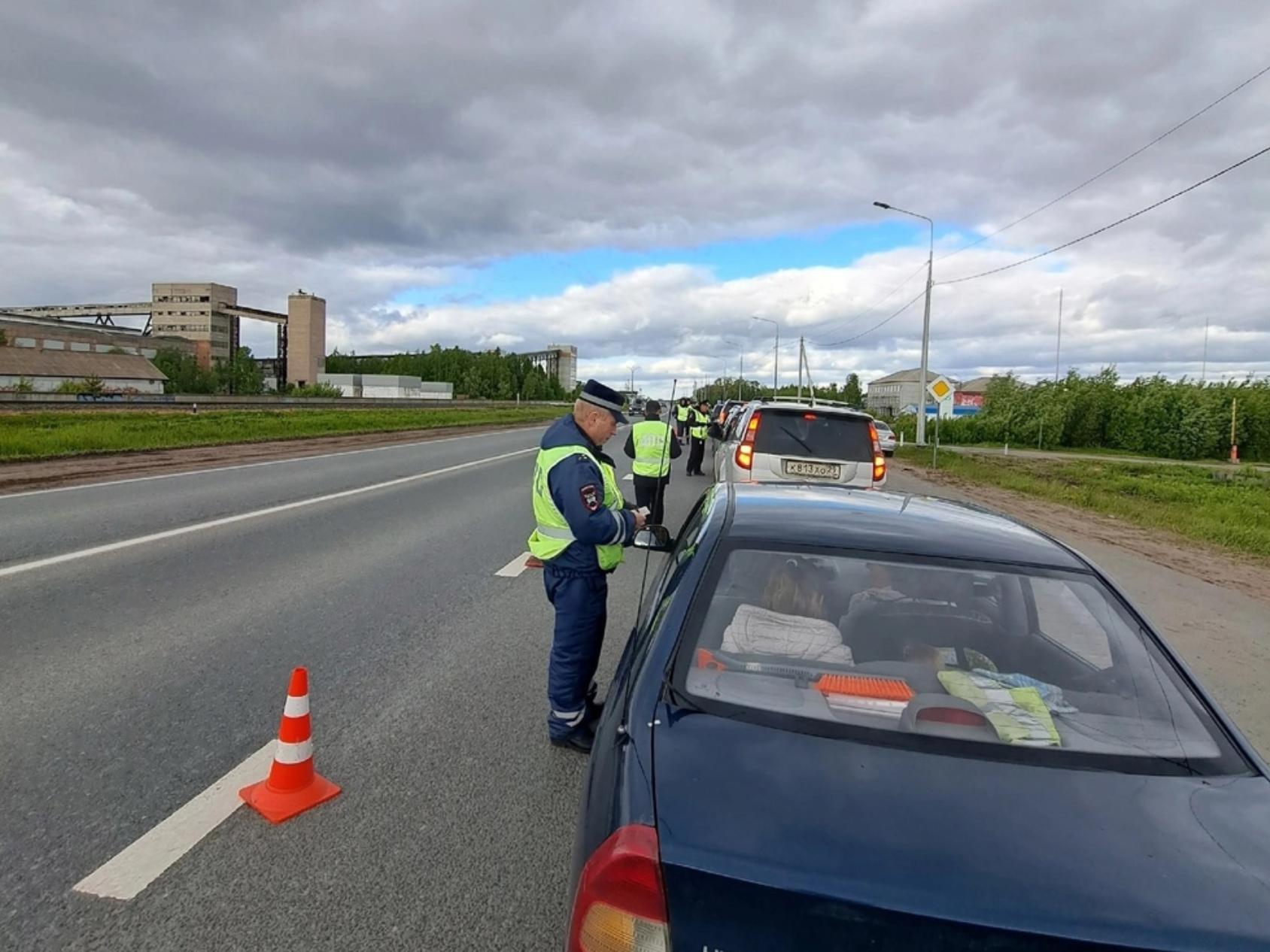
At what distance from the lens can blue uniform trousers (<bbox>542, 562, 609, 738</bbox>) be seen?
392 cm

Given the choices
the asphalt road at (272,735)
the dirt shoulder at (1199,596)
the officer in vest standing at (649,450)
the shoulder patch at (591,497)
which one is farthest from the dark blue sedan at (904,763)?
the officer in vest standing at (649,450)

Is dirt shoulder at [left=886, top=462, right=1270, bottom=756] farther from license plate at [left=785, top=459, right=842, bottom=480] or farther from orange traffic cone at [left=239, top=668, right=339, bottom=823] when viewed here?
orange traffic cone at [left=239, top=668, right=339, bottom=823]

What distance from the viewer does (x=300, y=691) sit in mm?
3457

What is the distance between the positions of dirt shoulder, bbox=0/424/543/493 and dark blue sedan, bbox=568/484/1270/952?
1352 cm

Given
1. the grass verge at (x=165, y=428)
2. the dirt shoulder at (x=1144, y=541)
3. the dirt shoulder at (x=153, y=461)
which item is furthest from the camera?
the grass verge at (x=165, y=428)

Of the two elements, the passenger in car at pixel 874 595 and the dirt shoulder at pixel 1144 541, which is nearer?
the passenger in car at pixel 874 595

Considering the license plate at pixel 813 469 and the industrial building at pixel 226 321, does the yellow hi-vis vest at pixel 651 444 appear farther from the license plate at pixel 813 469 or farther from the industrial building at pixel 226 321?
the industrial building at pixel 226 321

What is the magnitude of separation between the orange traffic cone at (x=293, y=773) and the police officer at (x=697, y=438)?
1557 centimetres

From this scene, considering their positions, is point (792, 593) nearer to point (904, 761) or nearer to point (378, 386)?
point (904, 761)

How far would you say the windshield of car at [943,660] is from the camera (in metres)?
2.22

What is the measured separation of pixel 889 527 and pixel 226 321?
465 ft

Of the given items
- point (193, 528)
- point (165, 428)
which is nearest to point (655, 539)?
point (193, 528)

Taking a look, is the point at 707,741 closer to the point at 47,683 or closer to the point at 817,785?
the point at 817,785

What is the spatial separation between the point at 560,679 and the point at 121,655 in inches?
118
